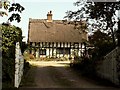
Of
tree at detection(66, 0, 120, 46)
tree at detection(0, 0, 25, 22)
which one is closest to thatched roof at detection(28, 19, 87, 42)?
tree at detection(66, 0, 120, 46)

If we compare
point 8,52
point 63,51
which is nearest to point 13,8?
point 8,52

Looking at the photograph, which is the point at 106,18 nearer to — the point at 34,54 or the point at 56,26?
the point at 34,54

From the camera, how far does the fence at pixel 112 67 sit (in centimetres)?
1998

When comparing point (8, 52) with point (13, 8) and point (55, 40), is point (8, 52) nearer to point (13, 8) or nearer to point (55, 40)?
point (13, 8)

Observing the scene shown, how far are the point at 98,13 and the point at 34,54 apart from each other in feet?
105

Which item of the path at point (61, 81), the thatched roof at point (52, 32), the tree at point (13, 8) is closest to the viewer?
the tree at point (13, 8)

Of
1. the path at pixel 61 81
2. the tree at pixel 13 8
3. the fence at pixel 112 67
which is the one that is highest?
the tree at pixel 13 8

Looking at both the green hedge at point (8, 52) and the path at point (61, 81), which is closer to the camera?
the green hedge at point (8, 52)

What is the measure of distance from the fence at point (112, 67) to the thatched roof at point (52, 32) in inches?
1321

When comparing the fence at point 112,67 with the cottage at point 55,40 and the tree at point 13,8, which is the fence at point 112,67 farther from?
the cottage at point 55,40

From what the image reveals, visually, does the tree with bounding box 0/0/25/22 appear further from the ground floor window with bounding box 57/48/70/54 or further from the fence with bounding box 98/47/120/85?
the ground floor window with bounding box 57/48/70/54

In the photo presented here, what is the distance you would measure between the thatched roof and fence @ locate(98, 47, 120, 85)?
33552mm

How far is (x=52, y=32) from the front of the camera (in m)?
60.4

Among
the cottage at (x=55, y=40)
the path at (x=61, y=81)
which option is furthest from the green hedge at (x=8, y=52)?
the cottage at (x=55, y=40)
